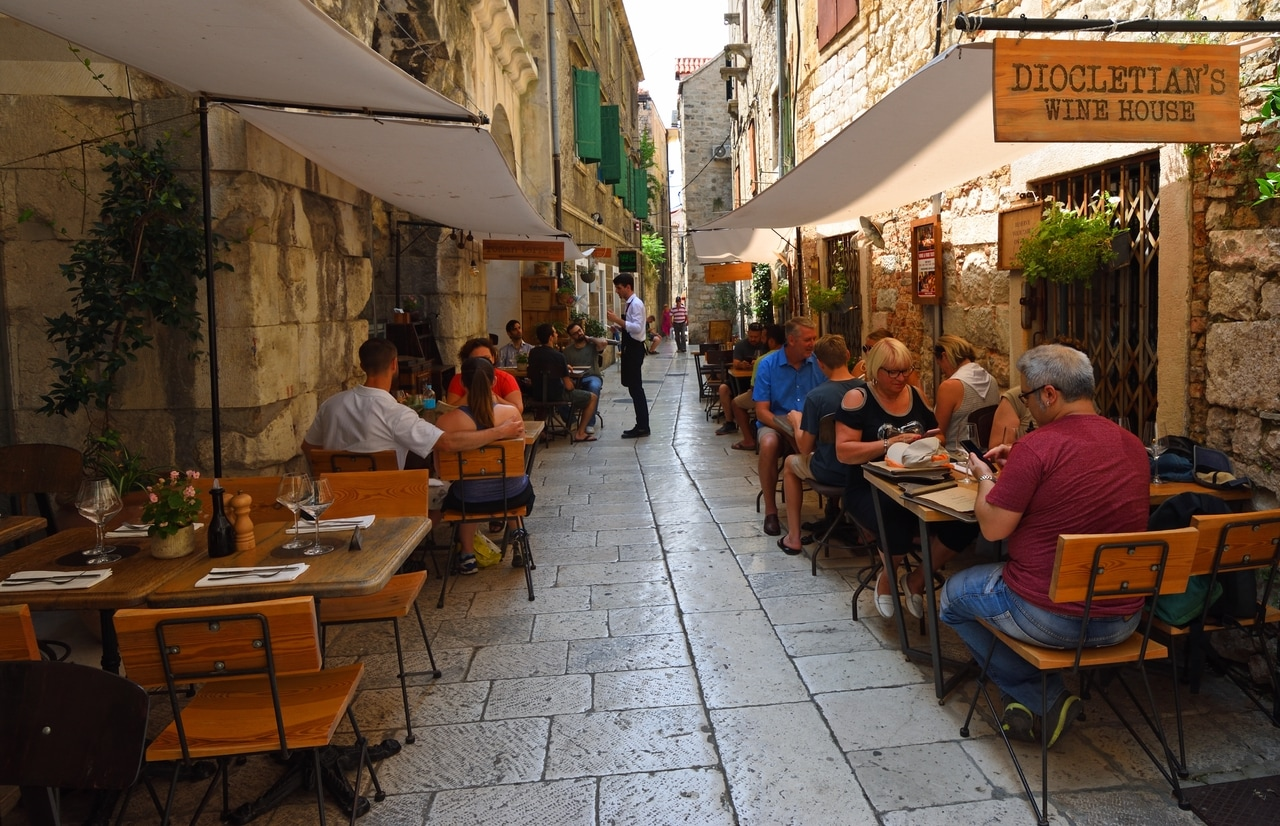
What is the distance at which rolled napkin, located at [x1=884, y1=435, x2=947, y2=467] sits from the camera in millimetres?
3726

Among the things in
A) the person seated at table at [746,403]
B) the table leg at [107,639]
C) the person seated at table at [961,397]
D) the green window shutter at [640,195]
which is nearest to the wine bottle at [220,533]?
the table leg at [107,639]

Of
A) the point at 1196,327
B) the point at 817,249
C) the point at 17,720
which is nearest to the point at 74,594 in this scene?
the point at 17,720

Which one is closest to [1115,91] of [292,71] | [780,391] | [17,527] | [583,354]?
[292,71]

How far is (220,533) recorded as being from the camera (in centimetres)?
294

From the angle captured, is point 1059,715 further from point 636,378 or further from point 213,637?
point 636,378

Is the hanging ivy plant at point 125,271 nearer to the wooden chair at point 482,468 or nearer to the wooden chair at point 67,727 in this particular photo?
the wooden chair at point 482,468

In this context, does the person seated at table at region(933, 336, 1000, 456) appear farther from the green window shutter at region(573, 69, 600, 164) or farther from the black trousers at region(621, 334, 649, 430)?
the green window shutter at region(573, 69, 600, 164)

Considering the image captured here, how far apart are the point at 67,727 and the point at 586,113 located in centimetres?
1604

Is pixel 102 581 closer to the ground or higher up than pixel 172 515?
closer to the ground

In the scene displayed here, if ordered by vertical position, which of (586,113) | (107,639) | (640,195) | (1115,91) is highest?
(640,195)

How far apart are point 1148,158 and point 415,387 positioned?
582cm

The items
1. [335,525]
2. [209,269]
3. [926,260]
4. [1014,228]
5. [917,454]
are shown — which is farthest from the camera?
[926,260]

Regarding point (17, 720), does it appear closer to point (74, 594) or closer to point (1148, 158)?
point (74, 594)

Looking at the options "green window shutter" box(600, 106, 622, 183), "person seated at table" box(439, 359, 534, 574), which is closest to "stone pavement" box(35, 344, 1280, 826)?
"person seated at table" box(439, 359, 534, 574)
